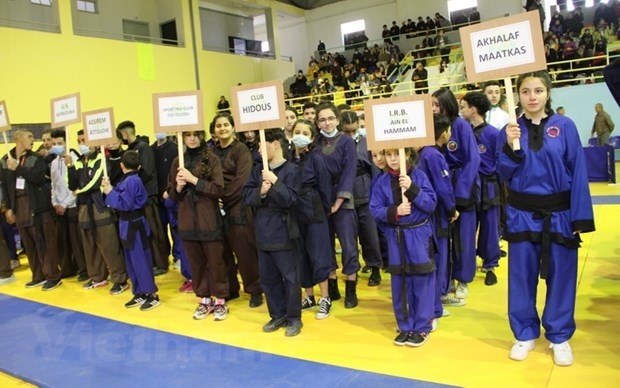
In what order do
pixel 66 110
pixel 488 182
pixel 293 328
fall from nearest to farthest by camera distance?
pixel 293 328 → pixel 488 182 → pixel 66 110

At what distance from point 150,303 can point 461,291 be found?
2922mm

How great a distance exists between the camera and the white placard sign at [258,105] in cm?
383

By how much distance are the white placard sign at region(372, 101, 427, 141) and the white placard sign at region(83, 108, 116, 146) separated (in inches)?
110

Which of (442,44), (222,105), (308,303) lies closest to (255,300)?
(308,303)

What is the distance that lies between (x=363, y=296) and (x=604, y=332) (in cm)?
196

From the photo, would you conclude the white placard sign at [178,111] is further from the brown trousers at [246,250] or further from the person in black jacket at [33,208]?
the person in black jacket at [33,208]

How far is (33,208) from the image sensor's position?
6.03 metres

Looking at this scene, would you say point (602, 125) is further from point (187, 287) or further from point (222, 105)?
point (222, 105)

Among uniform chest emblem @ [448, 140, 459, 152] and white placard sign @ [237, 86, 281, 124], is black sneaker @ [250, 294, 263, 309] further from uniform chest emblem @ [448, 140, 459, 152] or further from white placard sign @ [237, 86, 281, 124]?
uniform chest emblem @ [448, 140, 459, 152]

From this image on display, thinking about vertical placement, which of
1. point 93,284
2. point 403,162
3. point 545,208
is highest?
point 403,162

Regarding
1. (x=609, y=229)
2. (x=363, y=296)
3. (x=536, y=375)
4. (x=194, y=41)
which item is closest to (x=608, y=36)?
(x=609, y=229)

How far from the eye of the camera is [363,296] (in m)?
4.61

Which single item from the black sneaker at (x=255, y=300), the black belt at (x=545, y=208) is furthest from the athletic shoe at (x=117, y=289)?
the black belt at (x=545, y=208)

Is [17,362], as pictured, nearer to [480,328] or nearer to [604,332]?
[480,328]
